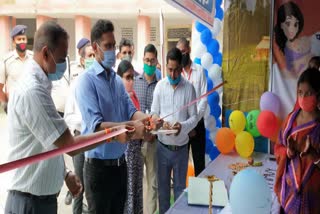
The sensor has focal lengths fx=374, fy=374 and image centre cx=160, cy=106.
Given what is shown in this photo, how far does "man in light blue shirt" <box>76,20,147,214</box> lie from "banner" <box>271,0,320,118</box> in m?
2.01

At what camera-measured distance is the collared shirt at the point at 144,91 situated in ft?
12.5

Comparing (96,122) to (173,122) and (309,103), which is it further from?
(309,103)

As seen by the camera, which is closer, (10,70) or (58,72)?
(58,72)

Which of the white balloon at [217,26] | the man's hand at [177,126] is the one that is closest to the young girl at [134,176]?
the man's hand at [177,126]

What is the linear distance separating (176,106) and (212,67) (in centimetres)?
108

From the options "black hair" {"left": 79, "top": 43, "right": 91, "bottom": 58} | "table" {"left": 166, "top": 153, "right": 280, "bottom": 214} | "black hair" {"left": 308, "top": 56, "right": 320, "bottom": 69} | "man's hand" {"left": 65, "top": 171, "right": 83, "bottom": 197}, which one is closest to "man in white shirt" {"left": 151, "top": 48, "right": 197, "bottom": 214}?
"table" {"left": 166, "top": 153, "right": 280, "bottom": 214}

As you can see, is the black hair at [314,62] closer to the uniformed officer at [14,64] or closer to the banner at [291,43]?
the banner at [291,43]

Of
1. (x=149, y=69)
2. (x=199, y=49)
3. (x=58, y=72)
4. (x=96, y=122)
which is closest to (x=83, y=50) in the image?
(x=149, y=69)

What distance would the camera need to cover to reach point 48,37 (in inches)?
67.1

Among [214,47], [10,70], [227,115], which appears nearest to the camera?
[227,115]

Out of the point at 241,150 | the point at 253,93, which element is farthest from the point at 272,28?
the point at 241,150

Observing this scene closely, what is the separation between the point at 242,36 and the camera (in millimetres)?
4055

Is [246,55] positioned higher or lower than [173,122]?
higher

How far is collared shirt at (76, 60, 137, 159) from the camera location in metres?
2.27
